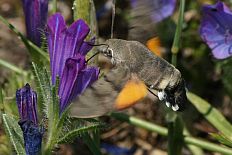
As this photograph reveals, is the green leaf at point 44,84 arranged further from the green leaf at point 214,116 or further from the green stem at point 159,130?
the green leaf at point 214,116

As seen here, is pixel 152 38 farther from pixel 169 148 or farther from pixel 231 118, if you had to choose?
pixel 231 118

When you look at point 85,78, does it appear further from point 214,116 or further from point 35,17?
point 214,116

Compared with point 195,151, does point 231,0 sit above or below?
above

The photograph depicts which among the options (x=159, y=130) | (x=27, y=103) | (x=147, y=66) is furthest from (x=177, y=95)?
(x=159, y=130)

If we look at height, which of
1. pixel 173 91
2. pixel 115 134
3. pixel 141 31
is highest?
pixel 141 31

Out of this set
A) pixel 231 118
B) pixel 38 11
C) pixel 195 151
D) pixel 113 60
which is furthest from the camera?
pixel 231 118

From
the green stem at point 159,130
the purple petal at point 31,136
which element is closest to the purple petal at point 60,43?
the purple petal at point 31,136

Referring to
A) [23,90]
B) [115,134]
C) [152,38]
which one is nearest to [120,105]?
[23,90]
